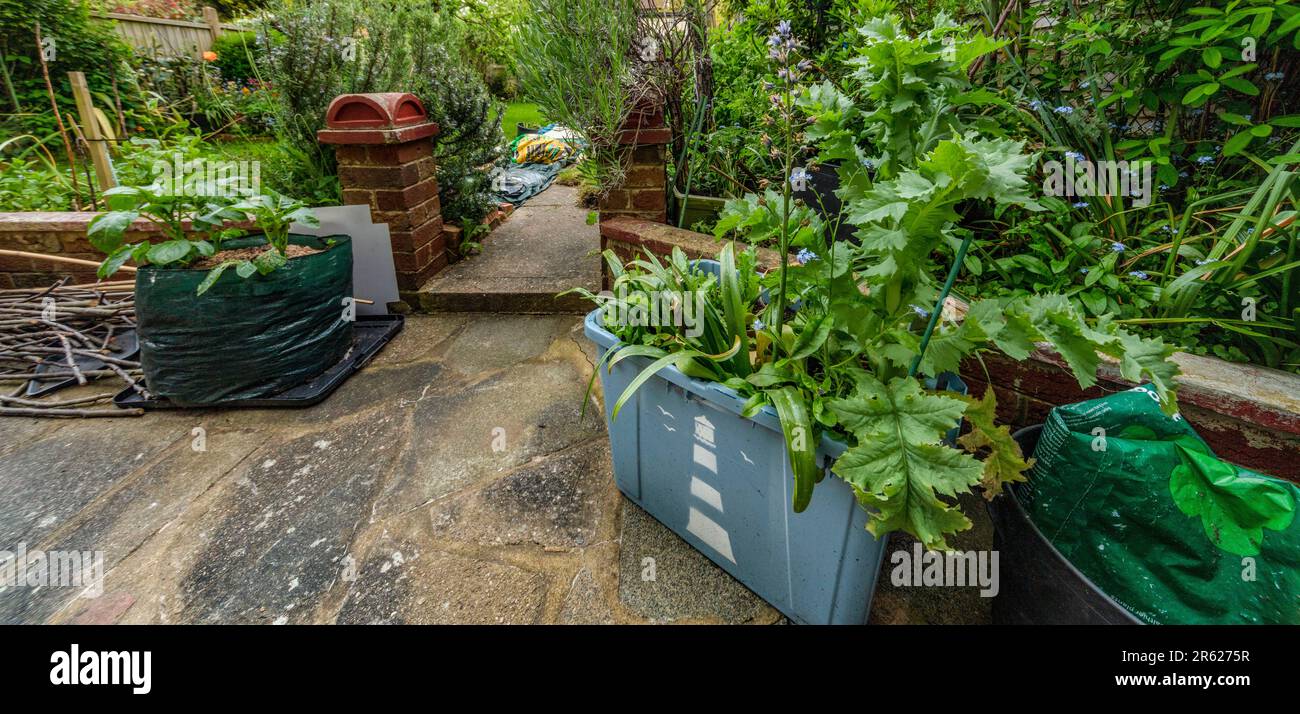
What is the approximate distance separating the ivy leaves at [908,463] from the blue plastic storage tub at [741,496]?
0.10 m

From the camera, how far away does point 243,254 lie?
2.45 metres

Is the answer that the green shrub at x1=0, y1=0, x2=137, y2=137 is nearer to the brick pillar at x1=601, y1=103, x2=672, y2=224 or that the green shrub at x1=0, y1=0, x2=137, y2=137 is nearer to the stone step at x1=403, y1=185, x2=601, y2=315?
the stone step at x1=403, y1=185, x2=601, y2=315

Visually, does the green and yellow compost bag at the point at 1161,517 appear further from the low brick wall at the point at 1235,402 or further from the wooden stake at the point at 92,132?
the wooden stake at the point at 92,132

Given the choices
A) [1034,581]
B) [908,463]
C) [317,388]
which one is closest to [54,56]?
[317,388]

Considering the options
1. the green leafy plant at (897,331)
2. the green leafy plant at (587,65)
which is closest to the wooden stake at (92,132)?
the green leafy plant at (587,65)

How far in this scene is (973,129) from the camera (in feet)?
3.90

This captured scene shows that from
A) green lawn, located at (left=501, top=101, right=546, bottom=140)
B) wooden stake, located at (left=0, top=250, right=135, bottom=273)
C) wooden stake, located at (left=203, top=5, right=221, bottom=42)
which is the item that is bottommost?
wooden stake, located at (left=0, top=250, right=135, bottom=273)

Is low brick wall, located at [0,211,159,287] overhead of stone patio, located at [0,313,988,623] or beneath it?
overhead

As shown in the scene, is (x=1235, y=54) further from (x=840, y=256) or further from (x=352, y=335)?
(x=352, y=335)

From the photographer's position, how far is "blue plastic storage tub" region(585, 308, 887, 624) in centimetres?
125

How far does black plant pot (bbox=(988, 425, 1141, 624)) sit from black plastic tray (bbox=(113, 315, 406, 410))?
8.14ft

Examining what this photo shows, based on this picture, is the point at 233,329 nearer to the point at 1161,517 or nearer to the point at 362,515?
the point at 362,515

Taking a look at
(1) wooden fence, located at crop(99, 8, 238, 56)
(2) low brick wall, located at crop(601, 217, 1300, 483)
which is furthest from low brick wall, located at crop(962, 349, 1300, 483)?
(1) wooden fence, located at crop(99, 8, 238, 56)

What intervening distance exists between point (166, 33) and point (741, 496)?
11905 mm
